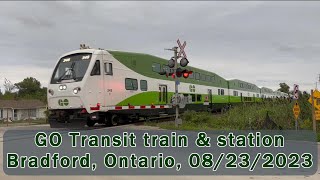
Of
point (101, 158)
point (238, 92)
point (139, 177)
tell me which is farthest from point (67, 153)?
point (238, 92)

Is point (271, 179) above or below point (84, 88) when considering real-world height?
below

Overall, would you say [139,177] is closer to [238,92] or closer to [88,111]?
[88,111]

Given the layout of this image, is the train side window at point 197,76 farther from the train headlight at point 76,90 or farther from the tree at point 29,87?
the tree at point 29,87

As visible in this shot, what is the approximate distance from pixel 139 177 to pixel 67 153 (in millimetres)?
3011

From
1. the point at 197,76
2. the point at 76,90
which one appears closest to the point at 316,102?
the point at 76,90

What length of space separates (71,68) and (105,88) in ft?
6.07

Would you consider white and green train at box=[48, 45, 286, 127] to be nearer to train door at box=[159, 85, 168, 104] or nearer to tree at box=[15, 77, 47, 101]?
train door at box=[159, 85, 168, 104]

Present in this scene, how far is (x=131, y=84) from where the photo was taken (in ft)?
64.0

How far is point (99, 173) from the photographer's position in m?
7.93

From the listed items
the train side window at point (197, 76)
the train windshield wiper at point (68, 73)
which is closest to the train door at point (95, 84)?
the train windshield wiper at point (68, 73)

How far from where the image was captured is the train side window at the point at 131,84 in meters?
19.1

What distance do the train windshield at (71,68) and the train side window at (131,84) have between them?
114 inches

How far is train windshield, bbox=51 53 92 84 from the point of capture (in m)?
16.7

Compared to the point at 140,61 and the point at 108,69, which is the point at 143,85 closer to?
the point at 140,61
